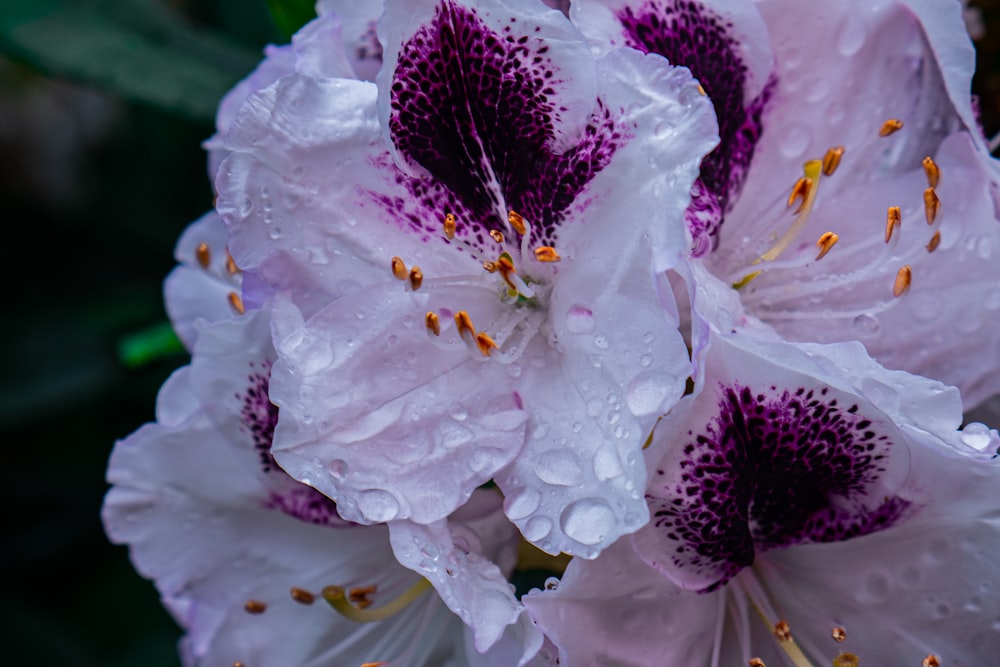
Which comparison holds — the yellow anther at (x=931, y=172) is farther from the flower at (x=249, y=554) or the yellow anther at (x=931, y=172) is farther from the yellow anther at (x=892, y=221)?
the flower at (x=249, y=554)

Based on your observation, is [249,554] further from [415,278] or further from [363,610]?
[415,278]

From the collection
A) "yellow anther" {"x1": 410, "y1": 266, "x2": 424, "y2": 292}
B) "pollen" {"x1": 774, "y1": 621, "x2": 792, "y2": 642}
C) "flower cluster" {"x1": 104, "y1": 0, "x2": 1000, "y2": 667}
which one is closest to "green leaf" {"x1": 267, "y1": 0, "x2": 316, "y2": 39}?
"flower cluster" {"x1": 104, "y1": 0, "x2": 1000, "y2": 667}

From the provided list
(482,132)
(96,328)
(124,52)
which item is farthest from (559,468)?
(96,328)

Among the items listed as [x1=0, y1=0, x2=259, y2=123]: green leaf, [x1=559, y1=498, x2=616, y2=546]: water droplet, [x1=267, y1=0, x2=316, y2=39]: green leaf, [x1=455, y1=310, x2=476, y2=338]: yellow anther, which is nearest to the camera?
[x1=559, y1=498, x2=616, y2=546]: water droplet

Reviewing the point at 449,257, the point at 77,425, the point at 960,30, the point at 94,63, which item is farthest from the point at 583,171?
the point at 77,425

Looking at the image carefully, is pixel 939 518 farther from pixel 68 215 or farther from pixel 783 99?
pixel 68 215

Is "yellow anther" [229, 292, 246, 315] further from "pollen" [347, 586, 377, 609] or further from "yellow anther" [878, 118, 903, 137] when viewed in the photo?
"yellow anther" [878, 118, 903, 137]

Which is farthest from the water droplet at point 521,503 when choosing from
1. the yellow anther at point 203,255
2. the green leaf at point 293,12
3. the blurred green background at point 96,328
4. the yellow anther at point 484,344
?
the blurred green background at point 96,328
